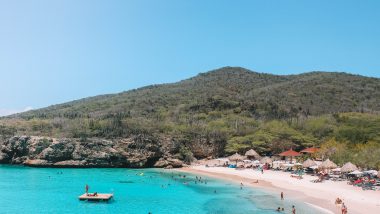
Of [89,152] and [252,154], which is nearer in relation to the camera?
[252,154]

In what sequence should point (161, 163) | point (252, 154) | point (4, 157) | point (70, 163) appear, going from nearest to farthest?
point (252, 154) < point (70, 163) < point (161, 163) < point (4, 157)

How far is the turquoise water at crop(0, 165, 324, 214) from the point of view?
3522cm

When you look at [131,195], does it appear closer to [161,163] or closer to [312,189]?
[312,189]

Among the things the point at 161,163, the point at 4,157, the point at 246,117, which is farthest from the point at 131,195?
the point at 246,117

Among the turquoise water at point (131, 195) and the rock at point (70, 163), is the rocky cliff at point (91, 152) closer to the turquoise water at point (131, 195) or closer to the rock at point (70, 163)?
the rock at point (70, 163)

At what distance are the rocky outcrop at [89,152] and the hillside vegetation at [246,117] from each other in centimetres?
536

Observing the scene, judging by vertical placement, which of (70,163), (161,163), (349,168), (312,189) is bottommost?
(312,189)

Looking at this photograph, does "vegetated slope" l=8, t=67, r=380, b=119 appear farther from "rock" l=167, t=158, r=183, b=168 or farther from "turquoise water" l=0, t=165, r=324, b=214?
"turquoise water" l=0, t=165, r=324, b=214

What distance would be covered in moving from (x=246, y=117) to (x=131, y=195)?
2465 inches

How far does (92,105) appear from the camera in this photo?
129 meters

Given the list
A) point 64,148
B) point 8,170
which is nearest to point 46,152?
point 64,148

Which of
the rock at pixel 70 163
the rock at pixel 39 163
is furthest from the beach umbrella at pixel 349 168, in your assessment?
the rock at pixel 39 163

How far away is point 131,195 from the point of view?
4309 centimetres

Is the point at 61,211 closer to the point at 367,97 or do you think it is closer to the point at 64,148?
the point at 64,148
